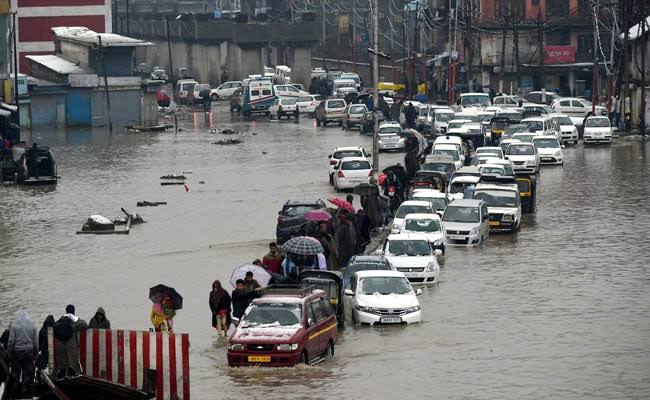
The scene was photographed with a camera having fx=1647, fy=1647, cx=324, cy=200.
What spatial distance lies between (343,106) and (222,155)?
1774cm

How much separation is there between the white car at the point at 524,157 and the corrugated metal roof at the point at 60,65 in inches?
1300

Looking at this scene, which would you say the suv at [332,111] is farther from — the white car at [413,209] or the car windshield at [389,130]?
the white car at [413,209]

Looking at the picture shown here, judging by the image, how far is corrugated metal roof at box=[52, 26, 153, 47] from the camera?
85.8 metres

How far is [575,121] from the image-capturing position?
2938 inches

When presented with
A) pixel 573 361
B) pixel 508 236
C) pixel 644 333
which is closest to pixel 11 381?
pixel 573 361

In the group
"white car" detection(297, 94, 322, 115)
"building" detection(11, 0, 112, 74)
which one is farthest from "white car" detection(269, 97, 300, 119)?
"building" detection(11, 0, 112, 74)

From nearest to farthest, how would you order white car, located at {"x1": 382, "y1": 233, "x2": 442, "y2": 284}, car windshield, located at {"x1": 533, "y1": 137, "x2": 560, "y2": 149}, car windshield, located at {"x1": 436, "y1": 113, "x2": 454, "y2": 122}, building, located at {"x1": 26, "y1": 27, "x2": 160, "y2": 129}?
white car, located at {"x1": 382, "y1": 233, "x2": 442, "y2": 284}, car windshield, located at {"x1": 533, "y1": 137, "x2": 560, "y2": 149}, car windshield, located at {"x1": 436, "y1": 113, "x2": 454, "y2": 122}, building, located at {"x1": 26, "y1": 27, "x2": 160, "y2": 129}

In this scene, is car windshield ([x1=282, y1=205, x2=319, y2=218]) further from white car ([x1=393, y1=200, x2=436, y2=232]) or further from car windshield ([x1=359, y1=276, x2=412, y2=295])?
car windshield ([x1=359, y1=276, x2=412, y2=295])

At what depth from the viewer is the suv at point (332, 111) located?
84688 millimetres

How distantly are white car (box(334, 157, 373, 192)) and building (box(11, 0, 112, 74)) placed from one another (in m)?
46.7

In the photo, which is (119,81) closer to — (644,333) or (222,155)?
(222,155)

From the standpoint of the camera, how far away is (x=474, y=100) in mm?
80750

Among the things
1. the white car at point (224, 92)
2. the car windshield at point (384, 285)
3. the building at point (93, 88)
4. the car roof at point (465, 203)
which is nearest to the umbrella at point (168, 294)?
the car windshield at point (384, 285)

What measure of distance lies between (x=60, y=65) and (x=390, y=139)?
2638 centimetres
